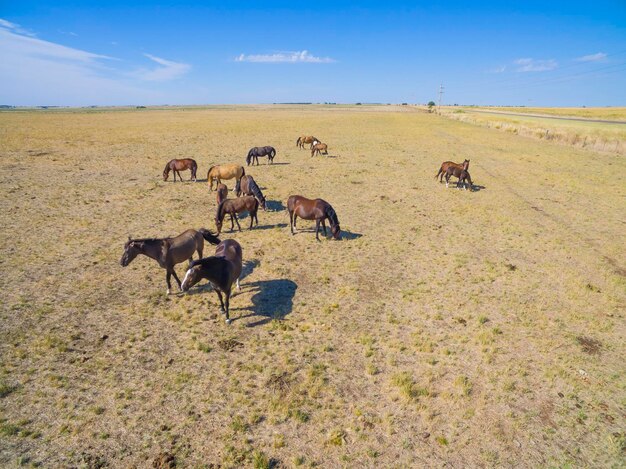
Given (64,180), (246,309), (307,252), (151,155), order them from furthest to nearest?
(151,155)
(64,180)
(307,252)
(246,309)

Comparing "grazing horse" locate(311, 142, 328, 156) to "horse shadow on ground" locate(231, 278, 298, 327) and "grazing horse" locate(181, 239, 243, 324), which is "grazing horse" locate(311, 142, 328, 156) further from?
"grazing horse" locate(181, 239, 243, 324)

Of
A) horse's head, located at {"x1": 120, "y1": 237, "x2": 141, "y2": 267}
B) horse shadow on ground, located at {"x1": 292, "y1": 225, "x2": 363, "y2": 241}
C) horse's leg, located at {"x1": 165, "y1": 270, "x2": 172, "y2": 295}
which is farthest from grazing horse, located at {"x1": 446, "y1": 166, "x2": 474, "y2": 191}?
horse's head, located at {"x1": 120, "y1": 237, "x2": 141, "y2": 267}

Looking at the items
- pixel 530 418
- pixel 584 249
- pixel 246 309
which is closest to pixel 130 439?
pixel 246 309

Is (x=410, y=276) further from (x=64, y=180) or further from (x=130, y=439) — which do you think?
(x=64, y=180)

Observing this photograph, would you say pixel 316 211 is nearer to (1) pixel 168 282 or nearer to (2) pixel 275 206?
(2) pixel 275 206

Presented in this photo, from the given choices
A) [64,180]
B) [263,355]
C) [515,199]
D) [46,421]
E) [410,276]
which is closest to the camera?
[46,421]

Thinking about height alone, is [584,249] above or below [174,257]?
below

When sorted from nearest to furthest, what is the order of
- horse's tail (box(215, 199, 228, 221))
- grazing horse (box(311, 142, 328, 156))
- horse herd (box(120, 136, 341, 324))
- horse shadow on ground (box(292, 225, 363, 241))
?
horse herd (box(120, 136, 341, 324)) < horse's tail (box(215, 199, 228, 221)) < horse shadow on ground (box(292, 225, 363, 241)) < grazing horse (box(311, 142, 328, 156))

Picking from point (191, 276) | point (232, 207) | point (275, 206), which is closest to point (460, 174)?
point (275, 206)
